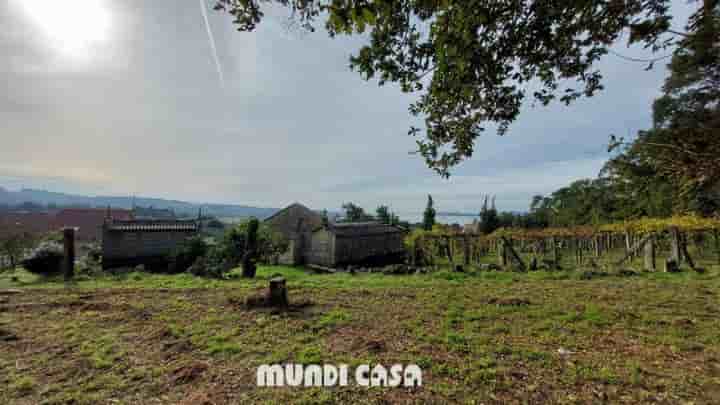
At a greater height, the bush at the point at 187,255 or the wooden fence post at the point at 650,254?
the wooden fence post at the point at 650,254

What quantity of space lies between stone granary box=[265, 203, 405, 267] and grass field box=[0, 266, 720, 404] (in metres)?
12.6

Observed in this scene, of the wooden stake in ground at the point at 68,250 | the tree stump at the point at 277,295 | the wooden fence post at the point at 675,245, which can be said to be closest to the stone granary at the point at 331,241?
the wooden stake in ground at the point at 68,250

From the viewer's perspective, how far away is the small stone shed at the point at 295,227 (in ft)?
67.3

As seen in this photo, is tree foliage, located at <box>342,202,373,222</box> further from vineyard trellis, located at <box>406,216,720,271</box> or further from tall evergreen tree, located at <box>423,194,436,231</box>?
vineyard trellis, located at <box>406,216,720,271</box>

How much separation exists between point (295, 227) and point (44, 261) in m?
13.4

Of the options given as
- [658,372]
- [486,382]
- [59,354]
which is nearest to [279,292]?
[59,354]

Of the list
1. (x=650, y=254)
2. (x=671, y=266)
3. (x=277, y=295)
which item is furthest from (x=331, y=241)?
(x=671, y=266)

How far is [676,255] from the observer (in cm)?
857

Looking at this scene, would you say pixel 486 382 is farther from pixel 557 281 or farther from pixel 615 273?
pixel 615 273

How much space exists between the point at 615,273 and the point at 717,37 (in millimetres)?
8076

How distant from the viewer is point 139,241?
16031mm

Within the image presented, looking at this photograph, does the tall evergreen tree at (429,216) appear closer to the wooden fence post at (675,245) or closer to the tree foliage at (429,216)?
the tree foliage at (429,216)

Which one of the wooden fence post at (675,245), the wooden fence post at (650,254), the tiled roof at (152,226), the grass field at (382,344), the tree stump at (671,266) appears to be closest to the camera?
the grass field at (382,344)

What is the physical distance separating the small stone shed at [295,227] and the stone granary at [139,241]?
650 cm
